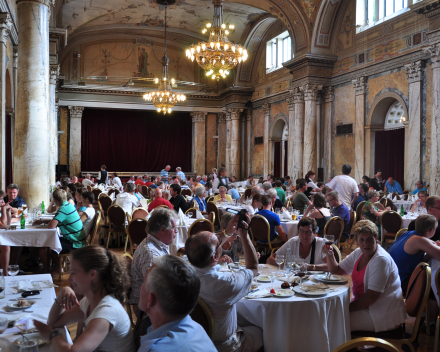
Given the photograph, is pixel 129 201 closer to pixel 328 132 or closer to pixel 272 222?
pixel 272 222

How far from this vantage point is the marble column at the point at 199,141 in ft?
74.0

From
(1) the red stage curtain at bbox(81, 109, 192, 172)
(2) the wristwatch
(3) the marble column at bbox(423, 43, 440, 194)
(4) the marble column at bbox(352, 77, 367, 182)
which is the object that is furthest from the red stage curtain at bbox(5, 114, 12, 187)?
(1) the red stage curtain at bbox(81, 109, 192, 172)

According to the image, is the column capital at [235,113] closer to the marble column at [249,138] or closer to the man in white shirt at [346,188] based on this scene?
the marble column at [249,138]

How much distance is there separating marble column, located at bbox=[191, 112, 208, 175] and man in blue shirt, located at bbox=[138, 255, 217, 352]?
2104 centimetres

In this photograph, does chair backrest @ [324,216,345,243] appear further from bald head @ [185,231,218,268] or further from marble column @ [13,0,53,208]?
marble column @ [13,0,53,208]

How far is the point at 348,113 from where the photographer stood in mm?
14227

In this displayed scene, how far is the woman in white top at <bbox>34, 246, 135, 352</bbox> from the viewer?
76.7 inches

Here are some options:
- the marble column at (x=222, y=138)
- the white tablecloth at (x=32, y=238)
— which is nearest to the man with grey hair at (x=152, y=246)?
the white tablecloth at (x=32, y=238)

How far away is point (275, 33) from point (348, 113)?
6.35 meters

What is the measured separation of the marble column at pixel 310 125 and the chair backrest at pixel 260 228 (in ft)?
29.2

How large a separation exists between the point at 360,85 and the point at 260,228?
877 cm

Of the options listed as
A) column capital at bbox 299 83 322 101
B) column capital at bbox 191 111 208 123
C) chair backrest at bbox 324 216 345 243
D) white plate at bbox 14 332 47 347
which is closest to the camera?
white plate at bbox 14 332 47 347

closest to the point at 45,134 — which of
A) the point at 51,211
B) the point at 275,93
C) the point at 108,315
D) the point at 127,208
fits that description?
the point at 51,211

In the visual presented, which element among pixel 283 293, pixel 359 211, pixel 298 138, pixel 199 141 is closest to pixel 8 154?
pixel 359 211
